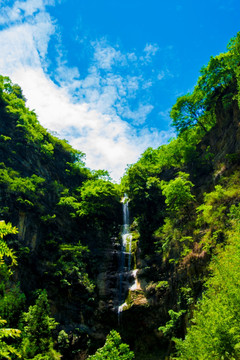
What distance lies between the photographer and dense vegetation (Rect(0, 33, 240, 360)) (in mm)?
13047

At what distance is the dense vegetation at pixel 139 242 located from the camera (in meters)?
13.0

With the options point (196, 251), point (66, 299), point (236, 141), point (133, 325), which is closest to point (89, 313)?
point (66, 299)

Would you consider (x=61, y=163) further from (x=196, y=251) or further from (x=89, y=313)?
(x=196, y=251)

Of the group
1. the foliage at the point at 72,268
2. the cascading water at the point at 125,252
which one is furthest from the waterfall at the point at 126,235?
the foliage at the point at 72,268

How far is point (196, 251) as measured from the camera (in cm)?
1695

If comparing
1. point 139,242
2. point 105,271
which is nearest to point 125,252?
point 139,242

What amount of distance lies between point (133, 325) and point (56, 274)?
8147 mm

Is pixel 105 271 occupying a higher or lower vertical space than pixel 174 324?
higher

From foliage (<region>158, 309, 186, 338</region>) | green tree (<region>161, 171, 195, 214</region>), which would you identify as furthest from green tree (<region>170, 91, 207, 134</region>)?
foliage (<region>158, 309, 186, 338</region>)

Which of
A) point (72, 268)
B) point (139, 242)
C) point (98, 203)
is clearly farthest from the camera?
point (98, 203)

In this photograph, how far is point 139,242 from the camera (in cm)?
2545

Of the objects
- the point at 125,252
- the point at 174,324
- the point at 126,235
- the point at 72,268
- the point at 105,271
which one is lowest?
the point at 174,324

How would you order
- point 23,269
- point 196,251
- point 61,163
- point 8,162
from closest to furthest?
point 196,251 → point 23,269 → point 8,162 → point 61,163

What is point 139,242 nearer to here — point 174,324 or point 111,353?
point 174,324
